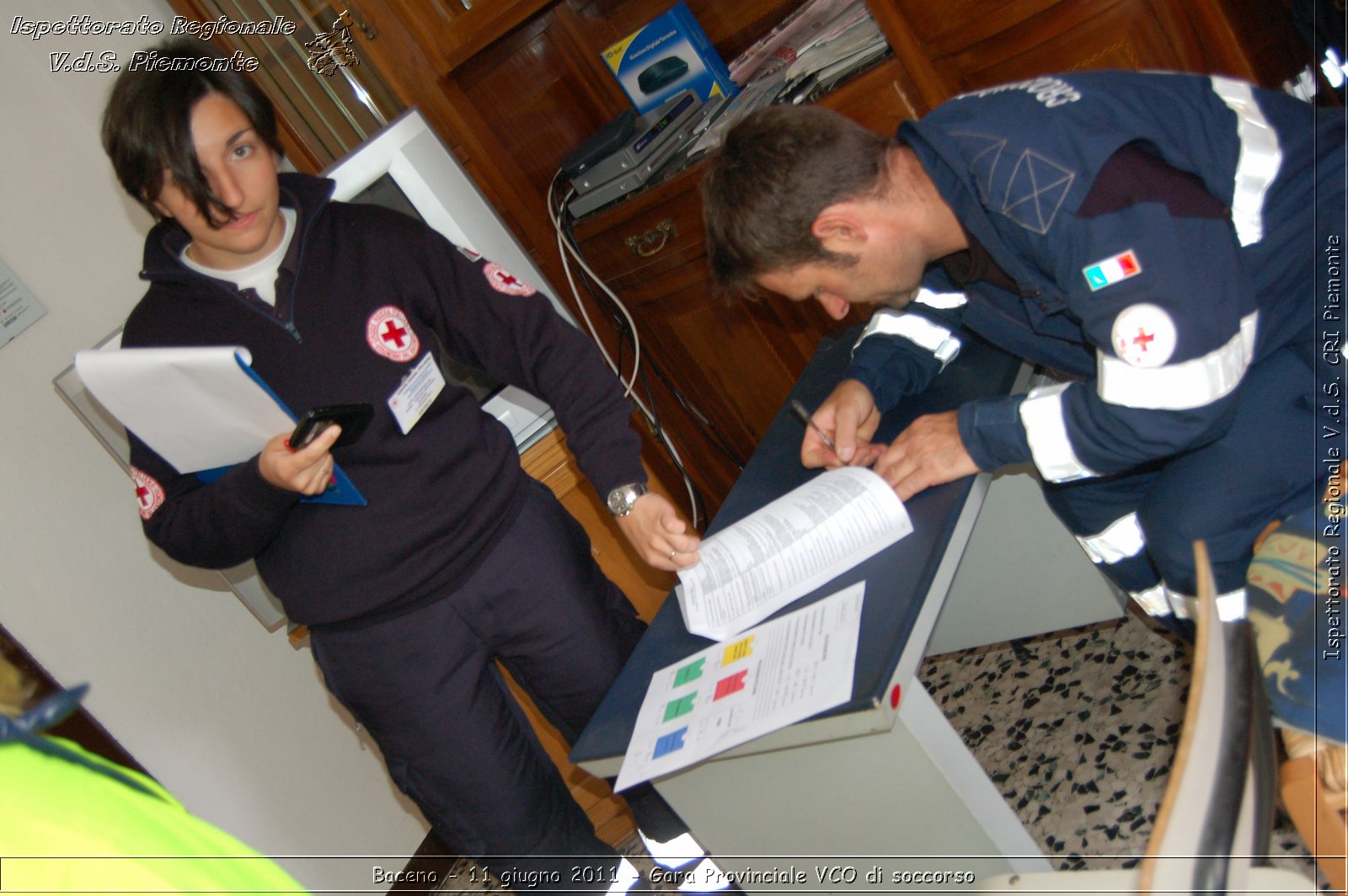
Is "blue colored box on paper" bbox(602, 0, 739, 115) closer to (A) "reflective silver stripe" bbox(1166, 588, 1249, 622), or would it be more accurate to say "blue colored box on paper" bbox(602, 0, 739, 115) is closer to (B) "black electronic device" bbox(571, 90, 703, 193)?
(B) "black electronic device" bbox(571, 90, 703, 193)

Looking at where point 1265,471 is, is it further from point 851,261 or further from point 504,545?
point 504,545

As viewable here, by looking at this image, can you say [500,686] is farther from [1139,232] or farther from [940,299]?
[1139,232]

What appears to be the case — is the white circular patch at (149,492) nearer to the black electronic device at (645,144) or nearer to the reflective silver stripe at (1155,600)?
the black electronic device at (645,144)

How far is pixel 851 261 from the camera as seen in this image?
4.30ft

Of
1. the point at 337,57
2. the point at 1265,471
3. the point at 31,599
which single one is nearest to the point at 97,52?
the point at 337,57

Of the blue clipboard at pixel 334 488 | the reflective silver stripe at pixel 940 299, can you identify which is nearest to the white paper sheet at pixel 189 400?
the blue clipboard at pixel 334 488

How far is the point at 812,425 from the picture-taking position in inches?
60.2

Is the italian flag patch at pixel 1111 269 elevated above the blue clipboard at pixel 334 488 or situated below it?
below

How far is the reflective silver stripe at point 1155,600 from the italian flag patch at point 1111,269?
1.88ft

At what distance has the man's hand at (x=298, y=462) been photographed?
54.5 inches

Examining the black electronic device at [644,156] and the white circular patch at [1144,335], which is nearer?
the white circular patch at [1144,335]

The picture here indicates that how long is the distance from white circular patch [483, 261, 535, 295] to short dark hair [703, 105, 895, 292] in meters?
0.46

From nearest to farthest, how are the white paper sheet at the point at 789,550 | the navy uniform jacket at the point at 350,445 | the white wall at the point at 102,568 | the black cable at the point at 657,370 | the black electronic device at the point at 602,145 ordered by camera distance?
the white paper sheet at the point at 789,550, the navy uniform jacket at the point at 350,445, the white wall at the point at 102,568, the black electronic device at the point at 602,145, the black cable at the point at 657,370

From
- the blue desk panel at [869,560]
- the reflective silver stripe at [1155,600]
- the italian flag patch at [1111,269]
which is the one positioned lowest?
the reflective silver stripe at [1155,600]
